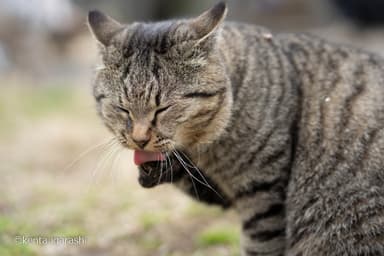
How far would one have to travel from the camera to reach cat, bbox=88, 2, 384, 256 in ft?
9.61

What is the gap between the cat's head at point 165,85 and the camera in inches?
113

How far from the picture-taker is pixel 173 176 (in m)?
3.29

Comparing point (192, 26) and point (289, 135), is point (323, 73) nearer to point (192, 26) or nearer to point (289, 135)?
point (289, 135)

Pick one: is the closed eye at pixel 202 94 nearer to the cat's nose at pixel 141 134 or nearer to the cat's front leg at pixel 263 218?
the cat's nose at pixel 141 134

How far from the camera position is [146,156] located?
3008mm

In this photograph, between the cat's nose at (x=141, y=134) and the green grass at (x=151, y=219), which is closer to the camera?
the cat's nose at (x=141, y=134)

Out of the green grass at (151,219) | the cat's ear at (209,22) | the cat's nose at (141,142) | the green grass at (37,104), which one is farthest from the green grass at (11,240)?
the green grass at (37,104)

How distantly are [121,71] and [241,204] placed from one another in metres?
0.91

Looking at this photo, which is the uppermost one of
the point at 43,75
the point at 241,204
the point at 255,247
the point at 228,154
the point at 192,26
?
the point at 192,26

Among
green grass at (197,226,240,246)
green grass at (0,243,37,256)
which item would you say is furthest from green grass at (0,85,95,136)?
green grass at (0,243,37,256)

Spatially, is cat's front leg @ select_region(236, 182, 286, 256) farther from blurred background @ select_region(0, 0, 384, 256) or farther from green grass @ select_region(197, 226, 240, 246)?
green grass @ select_region(197, 226, 240, 246)

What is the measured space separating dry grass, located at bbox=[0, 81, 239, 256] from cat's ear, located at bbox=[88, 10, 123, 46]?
1.84 ft

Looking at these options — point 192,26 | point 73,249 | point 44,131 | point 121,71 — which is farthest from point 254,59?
point 44,131

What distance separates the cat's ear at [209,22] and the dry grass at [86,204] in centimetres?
73
